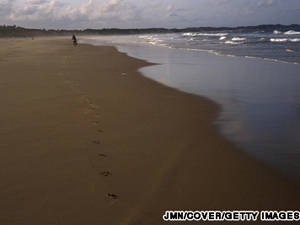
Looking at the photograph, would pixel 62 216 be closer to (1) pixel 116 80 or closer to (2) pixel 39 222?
(2) pixel 39 222

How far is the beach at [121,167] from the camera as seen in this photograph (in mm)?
3170

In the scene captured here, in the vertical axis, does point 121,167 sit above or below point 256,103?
below

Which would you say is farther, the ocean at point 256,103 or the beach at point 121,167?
the ocean at point 256,103

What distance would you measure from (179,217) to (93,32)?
538 ft

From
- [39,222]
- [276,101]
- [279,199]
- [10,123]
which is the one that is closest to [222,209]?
[279,199]

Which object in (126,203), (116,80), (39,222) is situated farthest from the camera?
(116,80)

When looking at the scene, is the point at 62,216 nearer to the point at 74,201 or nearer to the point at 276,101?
the point at 74,201

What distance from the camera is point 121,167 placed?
400 centimetres

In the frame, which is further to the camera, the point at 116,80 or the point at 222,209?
the point at 116,80

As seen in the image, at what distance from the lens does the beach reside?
3.17m

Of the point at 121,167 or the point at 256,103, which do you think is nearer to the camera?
the point at 121,167

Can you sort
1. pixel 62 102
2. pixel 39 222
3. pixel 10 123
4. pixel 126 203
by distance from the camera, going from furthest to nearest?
pixel 62 102 < pixel 10 123 < pixel 126 203 < pixel 39 222

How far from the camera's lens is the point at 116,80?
35.7 feet

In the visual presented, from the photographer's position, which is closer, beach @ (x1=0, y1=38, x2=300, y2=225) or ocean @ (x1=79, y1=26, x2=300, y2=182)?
beach @ (x1=0, y1=38, x2=300, y2=225)
